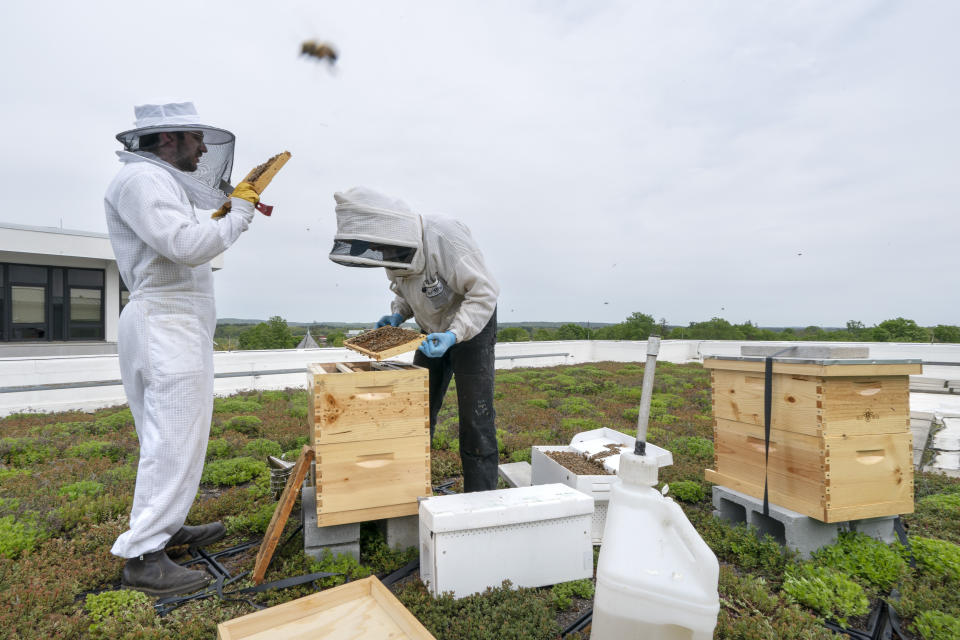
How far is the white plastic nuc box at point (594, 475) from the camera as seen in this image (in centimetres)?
331

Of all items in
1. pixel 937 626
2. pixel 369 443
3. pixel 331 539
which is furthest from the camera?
pixel 331 539

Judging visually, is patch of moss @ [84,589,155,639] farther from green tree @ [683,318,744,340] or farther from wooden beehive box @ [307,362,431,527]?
Result: green tree @ [683,318,744,340]

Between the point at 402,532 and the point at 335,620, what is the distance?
1.06 meters

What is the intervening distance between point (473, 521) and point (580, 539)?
2.35ft

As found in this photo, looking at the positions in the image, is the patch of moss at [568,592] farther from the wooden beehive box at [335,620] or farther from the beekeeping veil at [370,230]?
the beekeeping veil at [370,230]

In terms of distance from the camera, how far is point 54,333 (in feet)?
51.1

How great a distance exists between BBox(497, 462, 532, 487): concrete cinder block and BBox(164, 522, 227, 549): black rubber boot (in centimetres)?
220

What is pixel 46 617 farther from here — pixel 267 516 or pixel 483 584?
pixel 483 584

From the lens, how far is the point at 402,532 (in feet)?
10.1

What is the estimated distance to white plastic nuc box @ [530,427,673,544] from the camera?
3311 mm

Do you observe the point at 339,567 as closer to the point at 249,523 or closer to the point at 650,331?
the point at 249,523

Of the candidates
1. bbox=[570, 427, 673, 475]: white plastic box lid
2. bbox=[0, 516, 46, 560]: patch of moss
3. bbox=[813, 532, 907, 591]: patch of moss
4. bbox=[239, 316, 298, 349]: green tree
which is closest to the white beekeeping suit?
bbox=[570, 427, 673, 475]: white plastic box lid

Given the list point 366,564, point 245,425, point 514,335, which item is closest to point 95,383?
point 245,425

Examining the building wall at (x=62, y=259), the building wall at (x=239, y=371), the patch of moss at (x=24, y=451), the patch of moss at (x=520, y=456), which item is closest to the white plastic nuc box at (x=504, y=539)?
the patch of moss at (x=520, y=456)
